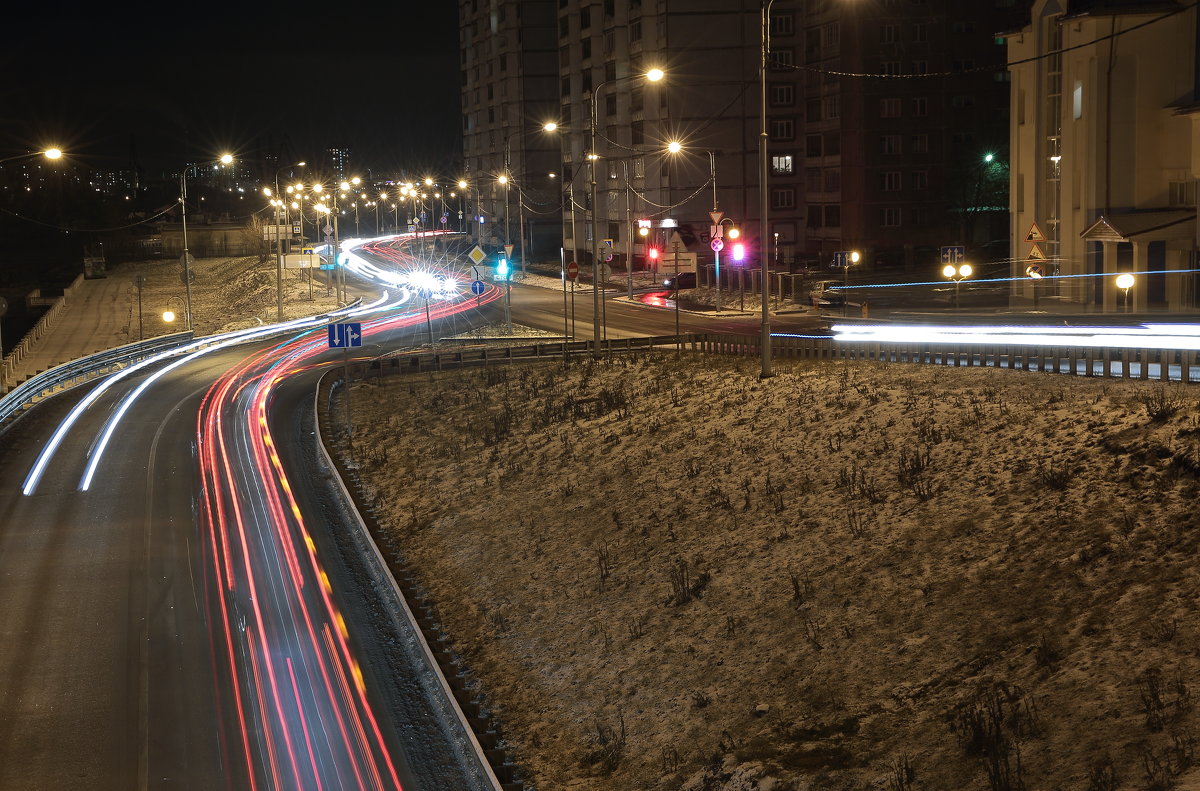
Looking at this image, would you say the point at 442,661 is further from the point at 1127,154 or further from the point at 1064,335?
the point at 1127,154

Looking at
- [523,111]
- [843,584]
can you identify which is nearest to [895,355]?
[843,584]

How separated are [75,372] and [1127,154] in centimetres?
4038

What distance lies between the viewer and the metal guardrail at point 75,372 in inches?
1387

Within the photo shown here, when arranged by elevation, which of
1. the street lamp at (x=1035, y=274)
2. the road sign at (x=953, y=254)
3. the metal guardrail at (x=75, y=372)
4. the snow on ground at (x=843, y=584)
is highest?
the road sign at (x=953, y=254)

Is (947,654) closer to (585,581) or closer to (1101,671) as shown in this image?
(1101,671)

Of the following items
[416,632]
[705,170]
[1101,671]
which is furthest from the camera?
[705,170]

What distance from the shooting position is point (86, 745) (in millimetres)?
14094

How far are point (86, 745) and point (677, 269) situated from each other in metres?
36.4

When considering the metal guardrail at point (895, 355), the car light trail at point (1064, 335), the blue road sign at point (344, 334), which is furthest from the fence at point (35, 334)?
the car light trail at point (1064, 335)

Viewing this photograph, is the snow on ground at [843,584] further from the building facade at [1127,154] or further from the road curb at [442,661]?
the building facade at [1127,154]

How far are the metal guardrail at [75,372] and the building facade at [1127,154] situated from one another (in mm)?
33855

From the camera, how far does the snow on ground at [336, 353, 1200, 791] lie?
11336 millimetres

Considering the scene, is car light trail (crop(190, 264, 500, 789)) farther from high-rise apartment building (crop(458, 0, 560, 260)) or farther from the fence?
high-rise apartment building (crop(458, 0, 560, 260))

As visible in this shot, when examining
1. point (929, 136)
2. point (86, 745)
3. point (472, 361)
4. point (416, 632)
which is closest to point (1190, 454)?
point (416, 632)
